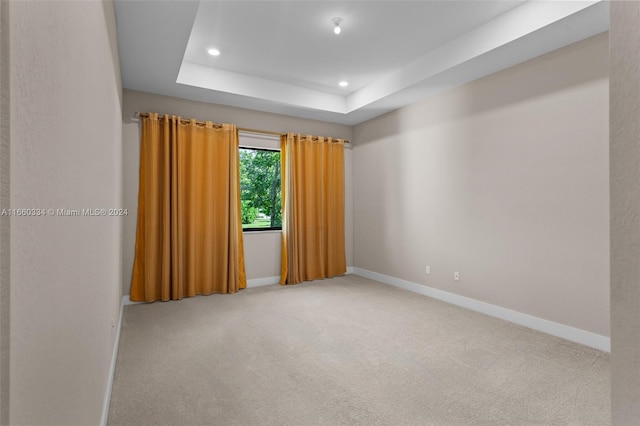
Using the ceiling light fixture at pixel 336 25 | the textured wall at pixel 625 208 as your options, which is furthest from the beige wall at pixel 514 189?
the textured wall at pixel 625 208

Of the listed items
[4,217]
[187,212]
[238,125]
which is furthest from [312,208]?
[4,217]

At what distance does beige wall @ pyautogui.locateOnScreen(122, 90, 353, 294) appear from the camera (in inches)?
153

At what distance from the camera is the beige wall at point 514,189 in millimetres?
2789

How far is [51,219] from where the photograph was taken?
720 millimetres

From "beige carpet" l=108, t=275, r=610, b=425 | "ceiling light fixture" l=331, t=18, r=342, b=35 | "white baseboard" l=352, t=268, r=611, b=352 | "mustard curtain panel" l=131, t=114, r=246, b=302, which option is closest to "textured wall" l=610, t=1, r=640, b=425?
"beige carpet" l=108, t=275, r=610, b=425

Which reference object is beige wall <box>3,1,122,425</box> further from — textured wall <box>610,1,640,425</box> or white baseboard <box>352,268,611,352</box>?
white baseboard <box>352,268,611,352</box>

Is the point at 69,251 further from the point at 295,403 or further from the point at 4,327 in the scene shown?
the point at 295,403

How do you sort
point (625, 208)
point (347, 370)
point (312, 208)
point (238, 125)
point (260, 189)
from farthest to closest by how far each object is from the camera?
point (312, 208), point (260, 189), point (238, 125), point (347, 370), point (625, 208)

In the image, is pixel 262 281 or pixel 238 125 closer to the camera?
pixel 238 125

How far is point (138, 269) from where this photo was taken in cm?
389

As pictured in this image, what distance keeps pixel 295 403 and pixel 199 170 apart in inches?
127

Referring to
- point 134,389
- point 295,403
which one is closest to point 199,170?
point 134,389

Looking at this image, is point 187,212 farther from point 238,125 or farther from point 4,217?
point 4,217

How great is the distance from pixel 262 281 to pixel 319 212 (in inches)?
→ 54.0
